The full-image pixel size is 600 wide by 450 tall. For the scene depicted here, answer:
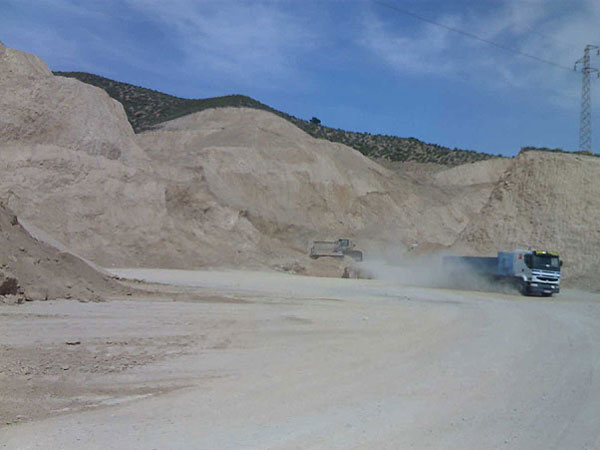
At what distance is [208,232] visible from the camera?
149 ft

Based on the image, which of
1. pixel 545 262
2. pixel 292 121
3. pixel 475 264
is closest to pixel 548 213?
pixel 475 264

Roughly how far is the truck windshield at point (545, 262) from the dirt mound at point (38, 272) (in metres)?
18.8

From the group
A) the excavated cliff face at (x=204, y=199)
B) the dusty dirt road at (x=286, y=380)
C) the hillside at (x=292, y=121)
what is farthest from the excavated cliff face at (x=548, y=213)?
the hillside at (x=292, y=121)

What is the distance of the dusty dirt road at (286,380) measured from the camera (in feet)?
21.8

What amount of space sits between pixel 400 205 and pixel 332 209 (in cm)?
802

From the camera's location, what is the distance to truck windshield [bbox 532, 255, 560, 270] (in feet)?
94.6

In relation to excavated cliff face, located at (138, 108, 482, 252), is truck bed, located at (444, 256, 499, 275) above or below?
below

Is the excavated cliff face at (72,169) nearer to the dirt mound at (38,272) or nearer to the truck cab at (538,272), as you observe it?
the dirt mound at (38,272)

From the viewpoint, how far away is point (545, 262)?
94.9 feet

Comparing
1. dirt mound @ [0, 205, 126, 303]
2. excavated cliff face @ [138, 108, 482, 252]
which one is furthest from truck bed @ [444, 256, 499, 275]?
excavated cliff face @ [138, 108, 482, 252]

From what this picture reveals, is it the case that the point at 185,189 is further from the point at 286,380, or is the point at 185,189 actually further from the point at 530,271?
the point at 286,380

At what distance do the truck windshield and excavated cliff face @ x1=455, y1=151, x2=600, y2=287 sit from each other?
7.01m

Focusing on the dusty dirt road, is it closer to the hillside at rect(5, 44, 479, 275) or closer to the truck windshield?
the truck windshield

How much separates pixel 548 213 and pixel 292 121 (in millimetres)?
74541
